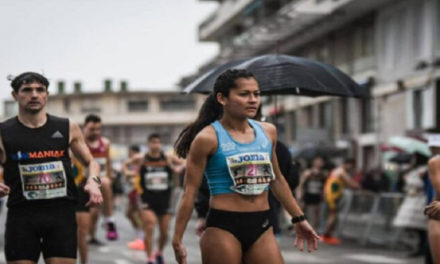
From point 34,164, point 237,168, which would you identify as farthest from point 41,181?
point 237,168

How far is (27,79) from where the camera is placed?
733 centimetres

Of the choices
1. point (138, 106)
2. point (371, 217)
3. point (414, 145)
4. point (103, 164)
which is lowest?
point (371, 217)

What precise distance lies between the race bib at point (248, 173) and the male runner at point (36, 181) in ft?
3.62

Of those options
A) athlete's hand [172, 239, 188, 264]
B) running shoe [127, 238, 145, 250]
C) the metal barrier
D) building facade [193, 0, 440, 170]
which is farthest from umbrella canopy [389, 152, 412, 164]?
athlete's hand [172, 239, 188, 264]

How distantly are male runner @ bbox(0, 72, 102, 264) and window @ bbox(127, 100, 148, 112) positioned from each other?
106148 mm

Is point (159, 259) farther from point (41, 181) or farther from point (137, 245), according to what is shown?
point (41, 181)

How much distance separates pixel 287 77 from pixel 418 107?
23.7 metres

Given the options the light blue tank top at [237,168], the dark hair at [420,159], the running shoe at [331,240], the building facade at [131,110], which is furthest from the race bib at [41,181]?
the building facade at [131,110]

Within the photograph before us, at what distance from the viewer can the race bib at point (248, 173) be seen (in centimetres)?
654

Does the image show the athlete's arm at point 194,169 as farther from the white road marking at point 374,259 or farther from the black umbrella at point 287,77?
the white road marking at point 374,259

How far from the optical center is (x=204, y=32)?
233ft

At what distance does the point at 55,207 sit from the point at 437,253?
115 inches

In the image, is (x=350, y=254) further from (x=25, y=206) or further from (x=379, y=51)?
(x=379, y=51)

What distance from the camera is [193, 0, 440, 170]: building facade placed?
3212 centimetres
